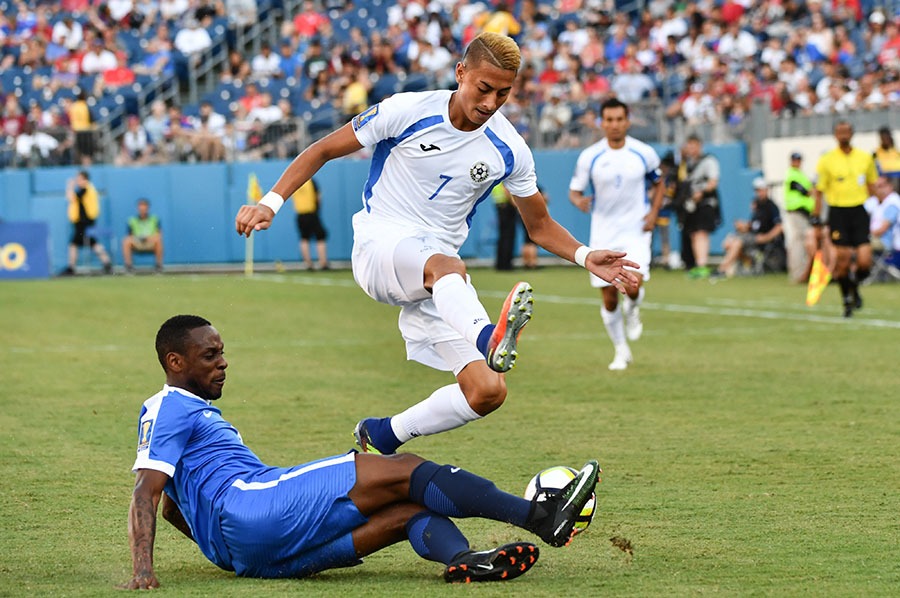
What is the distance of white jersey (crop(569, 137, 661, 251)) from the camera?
13648 mm

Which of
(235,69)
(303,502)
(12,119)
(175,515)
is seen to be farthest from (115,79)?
(303,502)

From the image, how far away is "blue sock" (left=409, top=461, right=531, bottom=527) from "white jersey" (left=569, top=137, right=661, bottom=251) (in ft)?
27.3

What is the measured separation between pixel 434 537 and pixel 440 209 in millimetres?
1926

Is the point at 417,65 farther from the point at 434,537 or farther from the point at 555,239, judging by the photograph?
the point at 434,537

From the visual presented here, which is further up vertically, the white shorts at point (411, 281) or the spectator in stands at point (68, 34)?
the spectator in stands at point (68, 34)

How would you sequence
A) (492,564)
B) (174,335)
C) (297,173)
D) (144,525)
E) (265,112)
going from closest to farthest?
(144,525)
(492,564)
(174,335)
(297,173)
(265,112)

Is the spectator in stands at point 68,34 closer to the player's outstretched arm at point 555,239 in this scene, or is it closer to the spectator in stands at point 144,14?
the spectator in stands at point 144,14

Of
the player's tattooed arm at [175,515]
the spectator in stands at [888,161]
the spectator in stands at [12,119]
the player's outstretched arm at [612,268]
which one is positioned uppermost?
the spectator in stands at [12,119]

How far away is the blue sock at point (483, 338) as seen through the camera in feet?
20.1

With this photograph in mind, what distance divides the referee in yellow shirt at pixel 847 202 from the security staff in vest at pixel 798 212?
534cm

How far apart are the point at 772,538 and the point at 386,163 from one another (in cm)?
248

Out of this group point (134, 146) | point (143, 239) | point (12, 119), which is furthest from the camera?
point (12, 119)

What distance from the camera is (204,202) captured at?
95.2 feet

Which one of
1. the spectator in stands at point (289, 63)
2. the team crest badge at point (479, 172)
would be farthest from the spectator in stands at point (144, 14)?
the team crest badge at point (479, 172)
